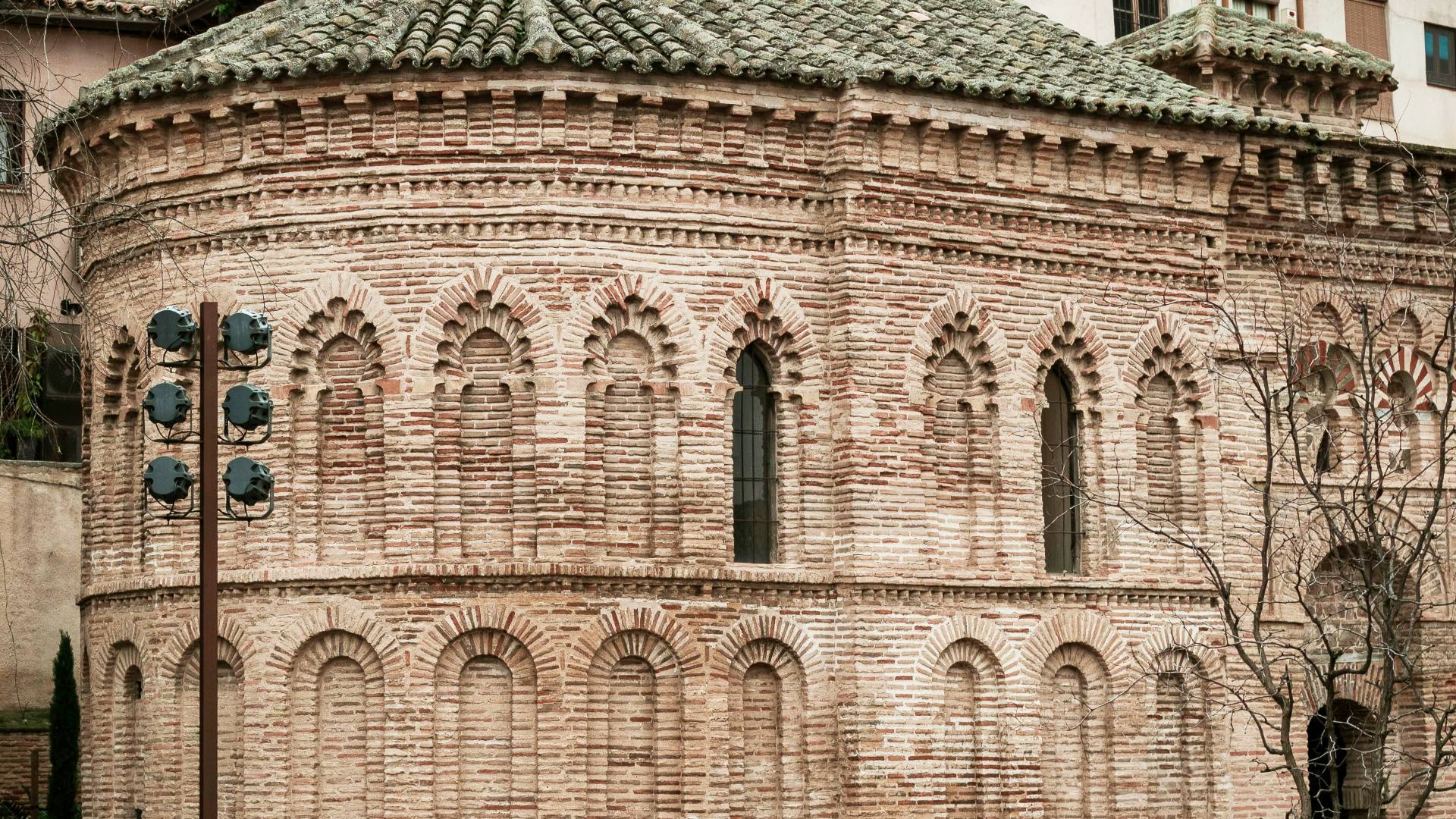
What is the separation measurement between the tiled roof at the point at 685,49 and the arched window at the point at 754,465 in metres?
2.48

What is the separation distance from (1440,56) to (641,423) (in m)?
17.7

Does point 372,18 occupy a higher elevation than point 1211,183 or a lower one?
higher

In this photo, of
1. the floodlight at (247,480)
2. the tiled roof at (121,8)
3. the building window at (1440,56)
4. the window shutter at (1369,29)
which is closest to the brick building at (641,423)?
the floodlight at (247,480)

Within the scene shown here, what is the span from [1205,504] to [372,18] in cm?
843

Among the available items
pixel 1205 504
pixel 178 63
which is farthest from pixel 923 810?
pixel 178 63

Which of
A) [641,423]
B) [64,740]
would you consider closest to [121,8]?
[64,740]

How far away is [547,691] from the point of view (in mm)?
16203

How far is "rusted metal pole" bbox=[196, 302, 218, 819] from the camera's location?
41.7 feet

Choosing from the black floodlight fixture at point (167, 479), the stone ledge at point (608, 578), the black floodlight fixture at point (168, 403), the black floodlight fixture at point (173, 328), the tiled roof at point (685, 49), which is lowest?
the stone ledge at point (608, 578)

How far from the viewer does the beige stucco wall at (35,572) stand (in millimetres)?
23609

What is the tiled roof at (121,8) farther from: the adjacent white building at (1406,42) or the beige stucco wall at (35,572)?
the adjacent white building at (1406,42)

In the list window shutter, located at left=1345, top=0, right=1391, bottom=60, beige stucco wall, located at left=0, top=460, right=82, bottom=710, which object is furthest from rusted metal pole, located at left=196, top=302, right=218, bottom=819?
window shutter, located at left=1345, top=0, right=1391, bottom=60

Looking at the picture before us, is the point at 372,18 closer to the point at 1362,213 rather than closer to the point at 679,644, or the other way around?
the point at 679,644

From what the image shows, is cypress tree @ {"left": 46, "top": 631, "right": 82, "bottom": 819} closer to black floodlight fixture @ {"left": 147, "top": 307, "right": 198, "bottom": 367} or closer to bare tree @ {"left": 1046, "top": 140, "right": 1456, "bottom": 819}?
black floodlight fixture @ {"left": 147, "top": 307, "right": 198, "bottom": 367}
